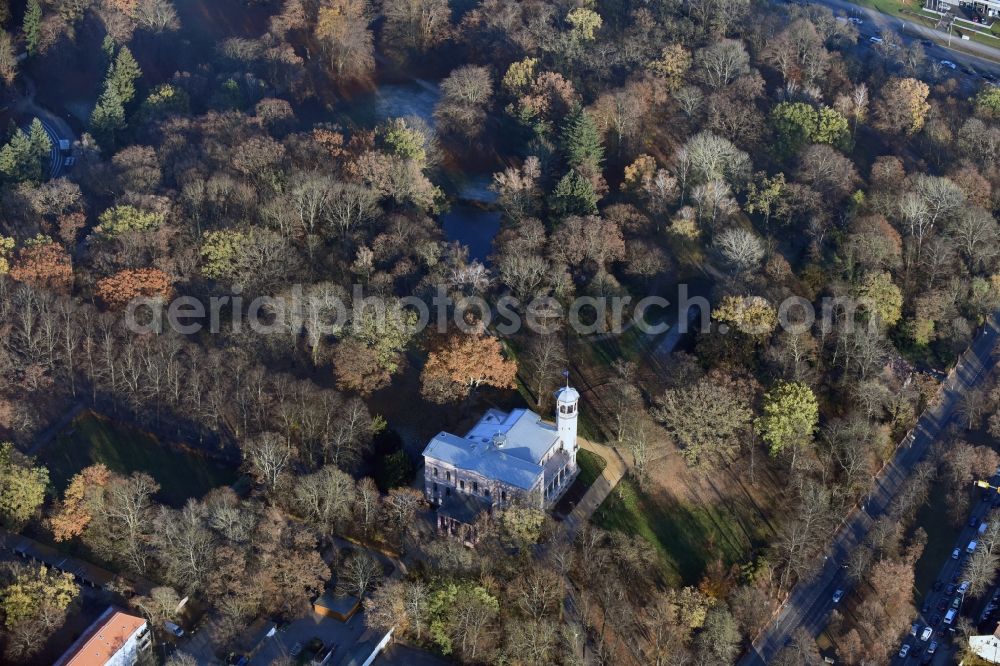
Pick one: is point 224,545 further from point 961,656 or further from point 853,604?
point 961,656

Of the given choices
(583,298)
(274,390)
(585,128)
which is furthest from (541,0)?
(274,390)

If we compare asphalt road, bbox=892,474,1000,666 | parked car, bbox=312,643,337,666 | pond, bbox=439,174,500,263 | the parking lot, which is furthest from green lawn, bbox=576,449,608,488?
asphalt road, bbox=892,474,1000,666

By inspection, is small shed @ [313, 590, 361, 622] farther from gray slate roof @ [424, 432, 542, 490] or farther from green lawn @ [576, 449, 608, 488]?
green lawn @ [576, 449, 608, 488]

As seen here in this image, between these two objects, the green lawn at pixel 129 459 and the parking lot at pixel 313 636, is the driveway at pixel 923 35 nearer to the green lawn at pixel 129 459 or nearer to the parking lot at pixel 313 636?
the green lawn at pixel 129 459

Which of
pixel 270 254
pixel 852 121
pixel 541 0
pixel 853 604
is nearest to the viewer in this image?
pixel 853 604

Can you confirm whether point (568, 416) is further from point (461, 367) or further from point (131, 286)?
point (131, 286)

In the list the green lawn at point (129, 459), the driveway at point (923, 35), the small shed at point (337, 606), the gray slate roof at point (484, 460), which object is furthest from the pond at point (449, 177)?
the driveway at point (923, 35)
